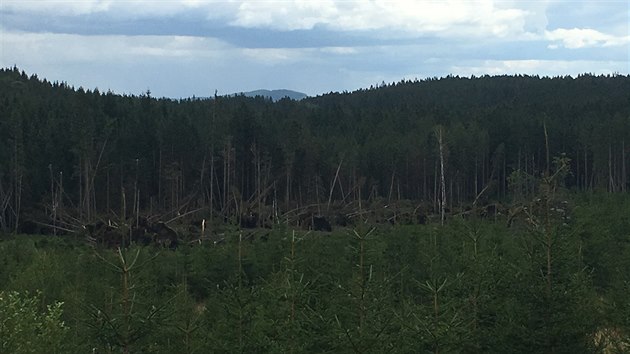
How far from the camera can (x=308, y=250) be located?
90.0 ft

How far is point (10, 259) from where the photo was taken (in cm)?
2880

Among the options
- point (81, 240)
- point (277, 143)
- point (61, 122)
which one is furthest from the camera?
point (277, 143)

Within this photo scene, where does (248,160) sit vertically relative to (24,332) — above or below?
below

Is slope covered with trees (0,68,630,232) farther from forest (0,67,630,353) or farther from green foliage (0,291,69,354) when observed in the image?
green foliage (0,291,69,354)

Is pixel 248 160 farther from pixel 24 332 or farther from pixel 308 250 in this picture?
pixel 24 332

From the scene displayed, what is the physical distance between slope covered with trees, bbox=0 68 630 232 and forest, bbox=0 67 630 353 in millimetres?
376

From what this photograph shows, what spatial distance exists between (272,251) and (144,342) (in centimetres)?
1352

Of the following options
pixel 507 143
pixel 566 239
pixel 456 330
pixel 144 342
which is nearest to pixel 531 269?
pixel 566 239

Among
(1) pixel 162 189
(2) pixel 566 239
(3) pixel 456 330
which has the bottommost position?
(1) pixel 162 189

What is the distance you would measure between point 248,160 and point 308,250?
60624 millimetres

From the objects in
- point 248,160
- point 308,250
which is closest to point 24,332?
point 308,250

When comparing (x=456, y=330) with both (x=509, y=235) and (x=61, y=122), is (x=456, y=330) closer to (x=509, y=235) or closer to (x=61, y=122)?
(x=509, y=235)

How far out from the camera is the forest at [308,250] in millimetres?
14188

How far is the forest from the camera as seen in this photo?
46.5 ft
